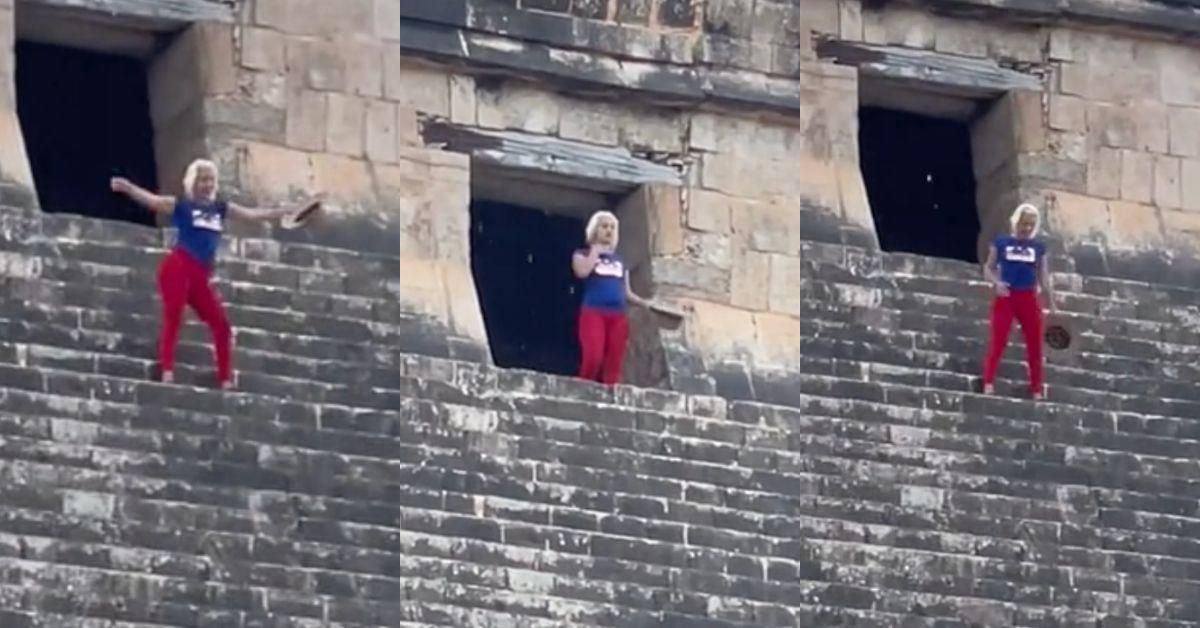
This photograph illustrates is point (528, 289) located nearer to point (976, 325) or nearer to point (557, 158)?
point (557, 158)

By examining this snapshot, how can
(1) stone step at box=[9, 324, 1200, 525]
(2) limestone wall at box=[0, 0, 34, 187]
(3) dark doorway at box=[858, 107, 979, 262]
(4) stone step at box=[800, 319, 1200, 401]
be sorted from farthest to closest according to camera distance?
(3) dark doorway at box=[858, 107, 979, 262], (4) stone step at box=[800, 319, 1200, 401], (1) stone step at box=[9, 324, 1200, 525], (2) limestone wall at box=[0, 0, 34, 187]

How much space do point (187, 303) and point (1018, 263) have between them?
11.0ft

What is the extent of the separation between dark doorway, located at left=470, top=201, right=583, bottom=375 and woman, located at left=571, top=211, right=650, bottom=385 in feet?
4.81

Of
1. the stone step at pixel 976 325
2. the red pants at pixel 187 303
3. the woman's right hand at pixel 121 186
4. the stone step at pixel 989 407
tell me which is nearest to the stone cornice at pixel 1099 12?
the stone step at pixel 976 325

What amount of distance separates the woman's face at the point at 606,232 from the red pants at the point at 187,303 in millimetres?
1547

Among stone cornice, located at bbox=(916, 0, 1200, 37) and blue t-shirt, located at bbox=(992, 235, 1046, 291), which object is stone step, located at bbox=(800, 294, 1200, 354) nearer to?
blue t-shirt, located at bbox=(992, 235, 1046, 291)

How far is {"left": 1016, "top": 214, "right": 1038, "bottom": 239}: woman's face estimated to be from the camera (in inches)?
1144

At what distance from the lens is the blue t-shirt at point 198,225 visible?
2770cm

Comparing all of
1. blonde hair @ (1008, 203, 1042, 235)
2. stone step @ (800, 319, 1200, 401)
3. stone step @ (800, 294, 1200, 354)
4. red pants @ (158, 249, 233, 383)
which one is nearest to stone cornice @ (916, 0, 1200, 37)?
blonde hair @ (1008, 203, 1042, 235)

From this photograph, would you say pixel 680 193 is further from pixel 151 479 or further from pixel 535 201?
pixel 151 479

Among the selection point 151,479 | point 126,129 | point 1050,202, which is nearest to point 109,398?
point 151,479

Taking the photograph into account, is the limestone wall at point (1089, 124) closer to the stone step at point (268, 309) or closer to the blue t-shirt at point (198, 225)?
the stone step at point (268, 309)

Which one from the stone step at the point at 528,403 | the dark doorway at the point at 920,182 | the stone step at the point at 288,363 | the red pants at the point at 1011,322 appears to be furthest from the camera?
the dark doorway at the point at 920,182

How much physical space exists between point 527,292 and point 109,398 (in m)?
3.37
